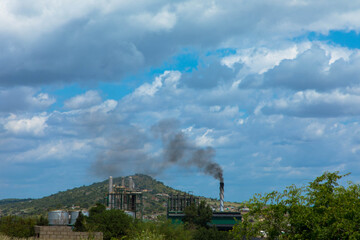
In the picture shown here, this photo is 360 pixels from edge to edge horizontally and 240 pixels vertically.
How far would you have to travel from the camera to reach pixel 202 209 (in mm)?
96250

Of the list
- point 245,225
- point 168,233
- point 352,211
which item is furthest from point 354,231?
point 168,233

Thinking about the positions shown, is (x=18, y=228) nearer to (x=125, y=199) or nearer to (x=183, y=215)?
(x=125, y=199)

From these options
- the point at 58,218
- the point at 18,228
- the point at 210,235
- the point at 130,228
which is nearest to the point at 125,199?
the point at 58,218

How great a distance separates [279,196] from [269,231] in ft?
10.3

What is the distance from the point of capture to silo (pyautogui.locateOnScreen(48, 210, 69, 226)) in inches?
3270

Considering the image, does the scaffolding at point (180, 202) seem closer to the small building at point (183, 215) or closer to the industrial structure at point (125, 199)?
the small building at point (183, 215)

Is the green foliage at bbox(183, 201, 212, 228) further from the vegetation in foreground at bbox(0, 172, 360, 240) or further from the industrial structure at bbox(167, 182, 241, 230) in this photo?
the vegetation in foreground at bbox(0, 172, 360, 240)

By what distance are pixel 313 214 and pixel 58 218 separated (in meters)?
59.5

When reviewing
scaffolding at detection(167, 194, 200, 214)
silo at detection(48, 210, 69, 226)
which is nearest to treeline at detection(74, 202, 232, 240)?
silo at detection(48, 210, 69, 226)

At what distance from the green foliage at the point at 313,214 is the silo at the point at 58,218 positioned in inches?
2064

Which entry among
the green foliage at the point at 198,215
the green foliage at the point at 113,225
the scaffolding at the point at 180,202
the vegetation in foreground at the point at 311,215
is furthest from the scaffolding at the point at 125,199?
the vegetation in foreground at the point at 311,215

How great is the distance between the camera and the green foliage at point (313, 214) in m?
32.0

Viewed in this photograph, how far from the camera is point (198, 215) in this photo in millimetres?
95875

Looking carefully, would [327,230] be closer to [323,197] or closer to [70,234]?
[323,197]
